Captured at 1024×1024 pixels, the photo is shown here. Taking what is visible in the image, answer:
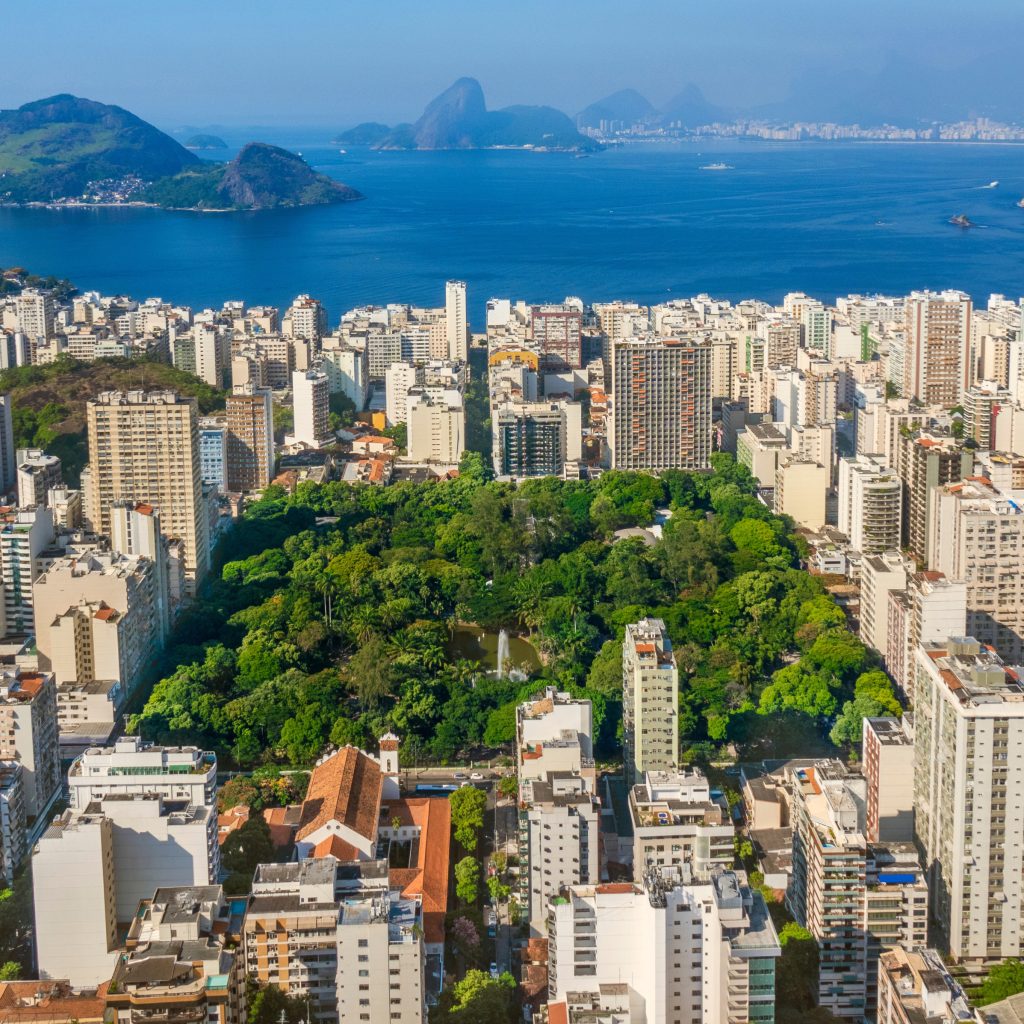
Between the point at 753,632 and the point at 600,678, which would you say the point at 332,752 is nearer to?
the point at 600,678

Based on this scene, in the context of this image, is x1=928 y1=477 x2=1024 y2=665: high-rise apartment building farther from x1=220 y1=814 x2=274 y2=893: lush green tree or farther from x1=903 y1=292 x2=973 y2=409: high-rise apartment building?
x1=903 y1=292 x2=973 y2=409: high-rise apartment building

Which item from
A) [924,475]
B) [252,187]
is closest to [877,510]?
[924,475]

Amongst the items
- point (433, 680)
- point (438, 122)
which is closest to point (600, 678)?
point (433, 680)

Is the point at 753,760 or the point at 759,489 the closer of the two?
the point at 753,760

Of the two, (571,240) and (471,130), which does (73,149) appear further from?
(471,130)

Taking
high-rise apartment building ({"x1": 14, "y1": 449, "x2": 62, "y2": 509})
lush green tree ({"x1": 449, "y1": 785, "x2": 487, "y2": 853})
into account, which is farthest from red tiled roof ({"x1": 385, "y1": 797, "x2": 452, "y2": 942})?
high-rise apartment building ({"x1": 14, "y1": 449, "x2": 62, "y2": 509})
